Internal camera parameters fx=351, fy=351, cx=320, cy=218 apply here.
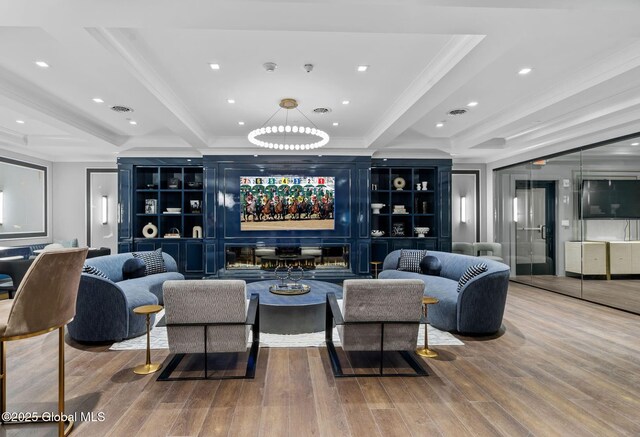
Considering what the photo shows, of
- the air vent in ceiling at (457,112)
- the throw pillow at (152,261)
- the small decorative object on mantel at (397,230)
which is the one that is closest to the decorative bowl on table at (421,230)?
the small decorative object on mantel at (397,230)

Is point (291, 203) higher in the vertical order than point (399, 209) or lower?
higher

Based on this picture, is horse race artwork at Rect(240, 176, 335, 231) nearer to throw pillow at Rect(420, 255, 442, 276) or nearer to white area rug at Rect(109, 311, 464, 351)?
throw pillow at Rect(420, 255, 442, 276)

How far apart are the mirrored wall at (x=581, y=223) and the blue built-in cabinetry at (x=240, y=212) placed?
1475 mm

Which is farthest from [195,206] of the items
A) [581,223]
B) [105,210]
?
[581,223]

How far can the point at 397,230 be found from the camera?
759cm

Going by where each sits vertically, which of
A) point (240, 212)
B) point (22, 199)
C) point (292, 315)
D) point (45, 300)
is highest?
point (22, 199)

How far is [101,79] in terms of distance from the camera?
11.9 ft

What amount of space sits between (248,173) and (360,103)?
10.0 ft

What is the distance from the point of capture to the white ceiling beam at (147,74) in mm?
2830

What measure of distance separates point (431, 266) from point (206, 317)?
3.73m

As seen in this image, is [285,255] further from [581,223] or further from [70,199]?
[581,223]

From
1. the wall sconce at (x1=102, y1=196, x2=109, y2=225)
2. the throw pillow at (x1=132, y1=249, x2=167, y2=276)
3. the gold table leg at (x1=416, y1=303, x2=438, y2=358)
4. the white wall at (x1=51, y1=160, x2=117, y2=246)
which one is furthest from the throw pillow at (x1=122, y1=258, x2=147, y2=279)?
the gold table leg at (x1=416, y1=303, x2=438, y2=358)

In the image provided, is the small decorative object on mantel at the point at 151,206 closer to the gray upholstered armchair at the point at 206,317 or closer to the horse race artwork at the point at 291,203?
the horse race artwork at the point at 291,203

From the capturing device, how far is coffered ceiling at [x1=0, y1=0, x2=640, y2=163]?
91.0 inches
